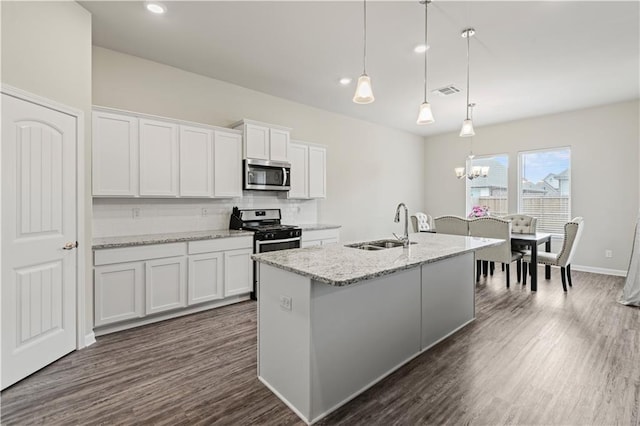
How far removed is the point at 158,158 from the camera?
3510 mm

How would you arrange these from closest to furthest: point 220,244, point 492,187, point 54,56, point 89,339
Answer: point 54,56 < point 89,339 < point 220,244 < point 492,187

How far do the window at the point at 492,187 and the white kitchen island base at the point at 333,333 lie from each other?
16.8 ft

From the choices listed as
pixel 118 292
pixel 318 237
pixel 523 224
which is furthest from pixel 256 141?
pixel 523 224

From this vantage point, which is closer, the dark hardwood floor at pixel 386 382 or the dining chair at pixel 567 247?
the dark hardwood floor at pixel 386 382

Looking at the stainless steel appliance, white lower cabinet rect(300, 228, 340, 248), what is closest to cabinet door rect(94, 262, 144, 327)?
the stainless steel appliance

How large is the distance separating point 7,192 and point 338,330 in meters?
2.43

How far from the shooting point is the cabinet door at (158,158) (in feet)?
11.2

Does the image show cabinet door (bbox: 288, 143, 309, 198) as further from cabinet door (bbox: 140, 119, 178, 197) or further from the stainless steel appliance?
cabinet door (bbox: 140, 119, 178, 197)

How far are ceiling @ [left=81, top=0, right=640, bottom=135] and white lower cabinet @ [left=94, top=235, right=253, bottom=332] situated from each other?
213 cm

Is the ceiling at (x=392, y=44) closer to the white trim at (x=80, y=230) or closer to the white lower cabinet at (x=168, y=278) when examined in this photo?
the white trim at (x=80, y=230)

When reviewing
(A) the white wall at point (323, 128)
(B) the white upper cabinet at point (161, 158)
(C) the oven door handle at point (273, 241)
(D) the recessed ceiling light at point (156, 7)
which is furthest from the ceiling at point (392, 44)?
(C) the oven door handle at point (273, 241)

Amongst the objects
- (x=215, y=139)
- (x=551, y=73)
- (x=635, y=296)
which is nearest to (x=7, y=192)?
(x=215, y=139)

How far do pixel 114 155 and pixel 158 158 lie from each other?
16.6 inches

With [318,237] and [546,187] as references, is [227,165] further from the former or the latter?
[546,187]
